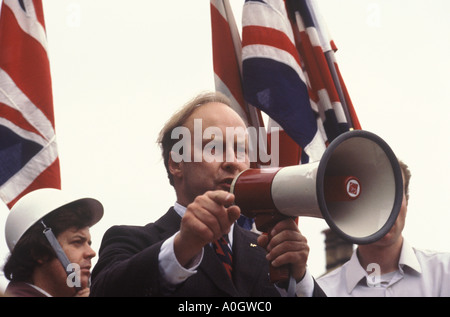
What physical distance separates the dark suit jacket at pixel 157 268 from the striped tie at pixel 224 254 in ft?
0.09

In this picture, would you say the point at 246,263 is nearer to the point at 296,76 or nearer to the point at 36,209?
the point at 36,209

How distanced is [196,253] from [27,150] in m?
3.34

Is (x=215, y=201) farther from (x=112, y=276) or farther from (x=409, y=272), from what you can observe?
(x=409, y=272)

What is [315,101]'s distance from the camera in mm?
5320

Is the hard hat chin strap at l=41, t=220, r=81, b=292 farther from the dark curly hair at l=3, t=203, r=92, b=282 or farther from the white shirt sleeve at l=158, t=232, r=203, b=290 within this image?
the white shirt sleeve at l=158, t=232, r=203, b=290

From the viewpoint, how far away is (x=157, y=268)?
7.04 feet

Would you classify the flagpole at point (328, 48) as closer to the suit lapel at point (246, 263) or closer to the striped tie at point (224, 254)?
the suit lapel at point (246, 263)

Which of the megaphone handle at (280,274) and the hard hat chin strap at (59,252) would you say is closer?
the megaphone handle at (280,274)

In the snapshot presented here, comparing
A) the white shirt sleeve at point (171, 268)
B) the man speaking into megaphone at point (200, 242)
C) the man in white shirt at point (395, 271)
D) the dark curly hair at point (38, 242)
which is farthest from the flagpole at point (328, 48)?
the white shirt sleeve at point (171, 268)

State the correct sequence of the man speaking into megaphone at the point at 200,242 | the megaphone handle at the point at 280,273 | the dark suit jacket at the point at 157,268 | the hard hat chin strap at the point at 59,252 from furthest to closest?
the hard hat chin strap at the point at 59,252 < the megaphone handle at the point at 280,273 < the dark suit jacket at the point at 157,268 < the man speaking into megaphone at the point at 200,242

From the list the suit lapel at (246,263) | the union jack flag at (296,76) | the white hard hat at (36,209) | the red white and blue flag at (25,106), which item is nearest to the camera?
the suit lapel at (246,263)

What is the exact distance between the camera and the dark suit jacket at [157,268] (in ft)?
7.13

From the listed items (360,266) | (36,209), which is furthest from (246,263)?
(36,209)
